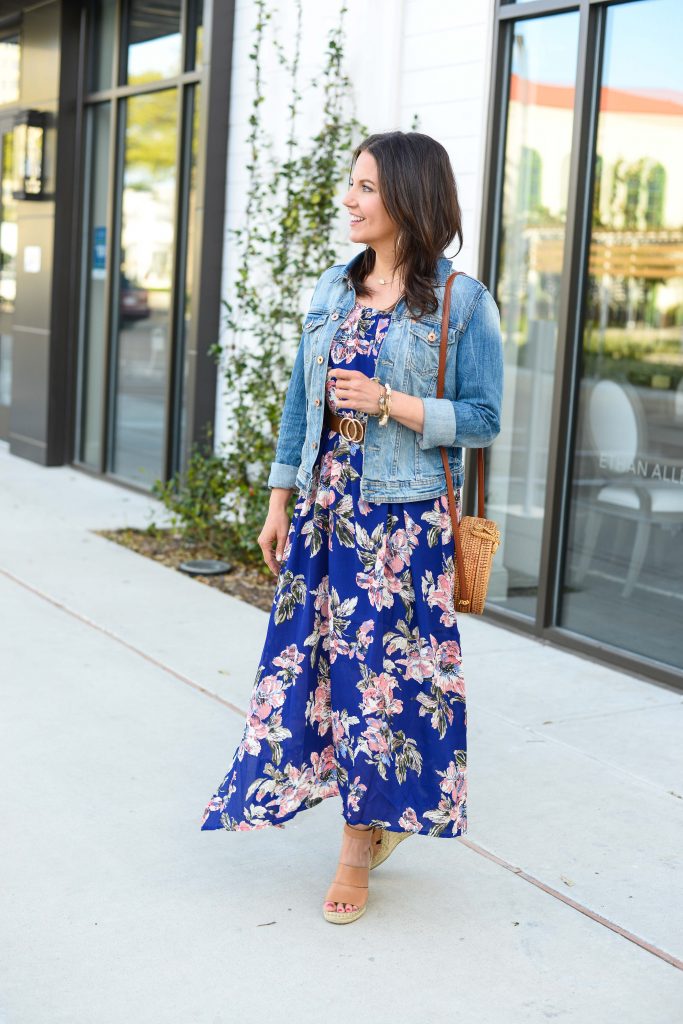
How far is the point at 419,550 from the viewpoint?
A: 9.44 feet

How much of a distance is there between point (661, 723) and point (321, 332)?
216cm

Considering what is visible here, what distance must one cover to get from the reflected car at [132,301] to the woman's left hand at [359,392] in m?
5.95

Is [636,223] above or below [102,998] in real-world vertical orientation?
above

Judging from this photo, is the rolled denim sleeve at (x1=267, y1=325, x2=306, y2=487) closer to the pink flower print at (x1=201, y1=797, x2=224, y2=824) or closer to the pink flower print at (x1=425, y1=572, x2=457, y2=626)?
the pink flower print at (x1=425, y1=572, x2=457, y2=626)

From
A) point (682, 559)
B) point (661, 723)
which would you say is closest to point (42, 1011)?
point (661, 723)

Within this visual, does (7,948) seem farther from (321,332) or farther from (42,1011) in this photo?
(321,332)

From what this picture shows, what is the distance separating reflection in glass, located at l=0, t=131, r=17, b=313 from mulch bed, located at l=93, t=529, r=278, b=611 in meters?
3.92

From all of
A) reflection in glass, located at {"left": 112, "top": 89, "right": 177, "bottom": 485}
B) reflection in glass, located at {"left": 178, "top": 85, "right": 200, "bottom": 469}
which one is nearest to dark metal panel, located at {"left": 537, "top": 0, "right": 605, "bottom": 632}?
reflection in glass, located at {"left": 178, "top": 85, "right": 200, "bottom": 469}

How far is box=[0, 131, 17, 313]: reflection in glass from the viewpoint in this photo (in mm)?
10445

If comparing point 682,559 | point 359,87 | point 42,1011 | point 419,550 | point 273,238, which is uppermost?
point 359,87

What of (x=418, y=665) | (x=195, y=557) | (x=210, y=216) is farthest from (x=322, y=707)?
(x=210, y=216)

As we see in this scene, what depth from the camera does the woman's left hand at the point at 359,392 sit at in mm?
2775

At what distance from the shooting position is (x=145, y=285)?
28.1 ft

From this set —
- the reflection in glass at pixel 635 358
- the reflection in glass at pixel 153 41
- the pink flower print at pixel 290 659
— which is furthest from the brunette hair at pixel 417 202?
the reflection in glass at pixel 153 41
